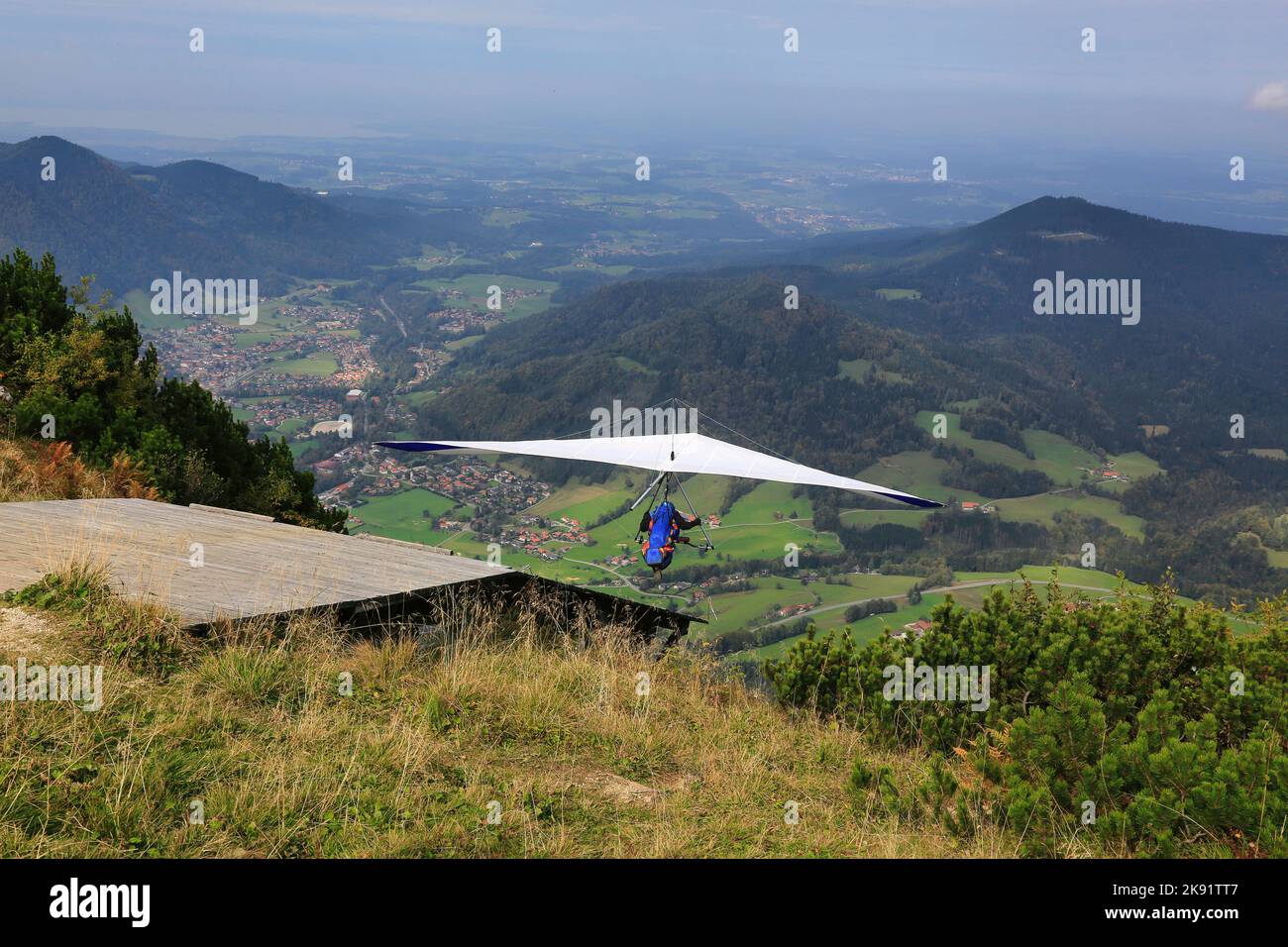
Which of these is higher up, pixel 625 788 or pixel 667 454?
pixel 667 454

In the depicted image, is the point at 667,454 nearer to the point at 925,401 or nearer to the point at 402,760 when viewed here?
the point at 402,760

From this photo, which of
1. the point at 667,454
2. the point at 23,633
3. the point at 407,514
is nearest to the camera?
the point at 23,633

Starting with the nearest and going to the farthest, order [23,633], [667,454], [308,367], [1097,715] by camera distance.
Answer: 1. [23,633]
2. [1097,715]
3. [667,454]
4. [308,367]

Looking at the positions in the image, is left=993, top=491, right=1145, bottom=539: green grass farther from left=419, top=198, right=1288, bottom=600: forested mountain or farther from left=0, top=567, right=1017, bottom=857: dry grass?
left=0, top=567, right=1017, bottom=857: dry grass

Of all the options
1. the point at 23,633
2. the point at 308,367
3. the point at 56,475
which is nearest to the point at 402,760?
the point at 23,633

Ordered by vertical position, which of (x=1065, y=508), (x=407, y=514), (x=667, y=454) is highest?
(x=667, y=454)

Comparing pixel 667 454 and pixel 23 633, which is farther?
pixel 667 454

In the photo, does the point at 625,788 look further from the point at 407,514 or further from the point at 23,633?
the point at 407,514
